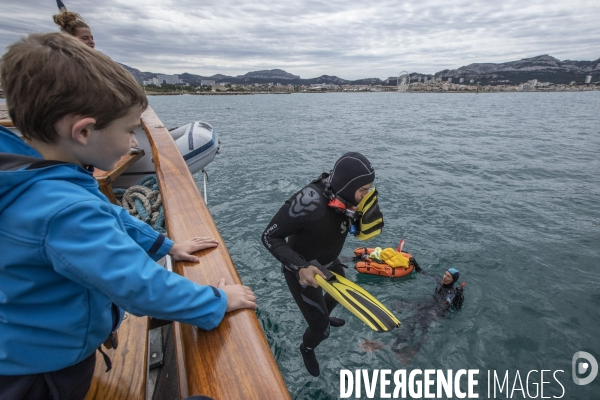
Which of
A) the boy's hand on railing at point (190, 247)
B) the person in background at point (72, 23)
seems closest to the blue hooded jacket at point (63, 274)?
the boy's hand on railing at point (190, 247)

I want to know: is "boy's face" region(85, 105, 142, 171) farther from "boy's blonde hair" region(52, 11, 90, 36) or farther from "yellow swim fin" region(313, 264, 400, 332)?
"boy's blonde hair" region(52, 11, 90, 36)

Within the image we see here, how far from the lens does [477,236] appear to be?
776 cm

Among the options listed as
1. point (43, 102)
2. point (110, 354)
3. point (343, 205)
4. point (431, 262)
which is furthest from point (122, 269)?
point (431, 262)

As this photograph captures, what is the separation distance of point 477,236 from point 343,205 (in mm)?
6276

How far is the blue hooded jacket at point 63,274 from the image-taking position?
2.56ft

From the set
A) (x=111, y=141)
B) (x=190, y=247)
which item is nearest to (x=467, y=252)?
(x=190, y=247)

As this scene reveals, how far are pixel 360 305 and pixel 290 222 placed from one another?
3.50 feet

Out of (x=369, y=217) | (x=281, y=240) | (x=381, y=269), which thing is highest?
(x=369, y=217)

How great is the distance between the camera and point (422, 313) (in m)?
5.06

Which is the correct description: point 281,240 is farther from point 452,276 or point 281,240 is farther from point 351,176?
point 452,276

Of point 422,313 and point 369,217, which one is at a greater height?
point 369,217

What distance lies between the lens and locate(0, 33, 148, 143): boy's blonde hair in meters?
0.80

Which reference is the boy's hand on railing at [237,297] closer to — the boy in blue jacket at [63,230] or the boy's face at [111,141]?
the boy in blue jacket at [63,230]

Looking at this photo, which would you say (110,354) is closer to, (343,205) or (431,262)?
(343,205)
